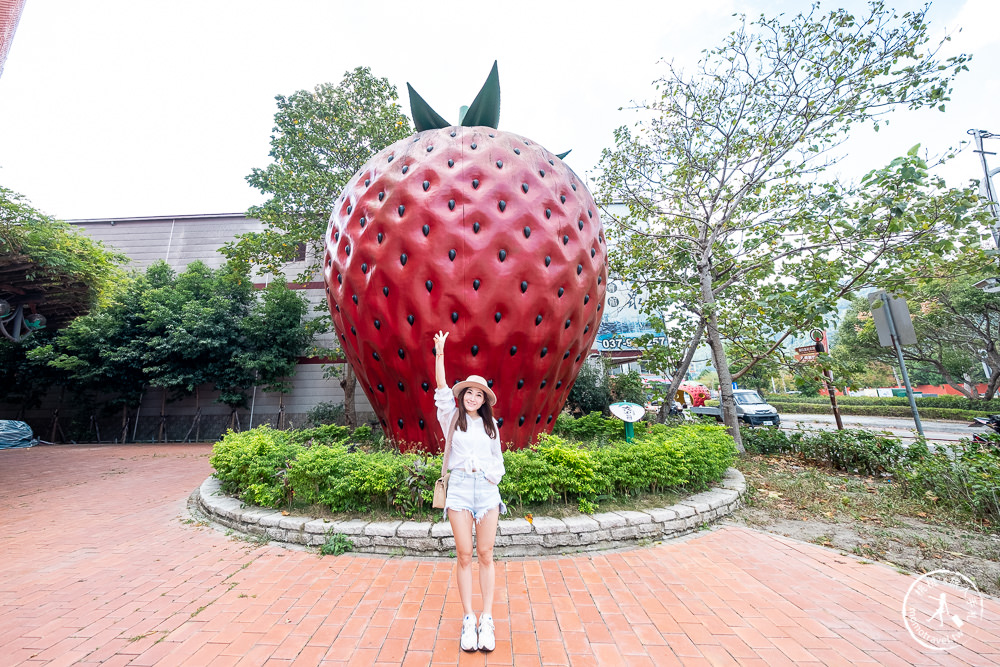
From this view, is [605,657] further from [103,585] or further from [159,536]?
[159,536]

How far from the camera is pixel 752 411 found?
14531 mm

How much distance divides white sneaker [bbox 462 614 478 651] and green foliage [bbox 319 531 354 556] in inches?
68.6

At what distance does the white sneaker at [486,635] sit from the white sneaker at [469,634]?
0.04m

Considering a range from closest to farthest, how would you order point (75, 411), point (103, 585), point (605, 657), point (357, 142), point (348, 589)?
point (605, 657) < point (348, 589) < point (103, 585) < point (357, 142) < point (75, 411)

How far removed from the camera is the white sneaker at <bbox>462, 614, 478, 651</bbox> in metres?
2.21

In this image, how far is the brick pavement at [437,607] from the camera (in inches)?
87.5

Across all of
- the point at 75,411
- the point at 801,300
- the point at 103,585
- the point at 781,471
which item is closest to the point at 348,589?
the point at 103,585

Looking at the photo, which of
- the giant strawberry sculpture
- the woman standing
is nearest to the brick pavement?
the woman standing

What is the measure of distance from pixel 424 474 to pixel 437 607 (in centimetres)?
130

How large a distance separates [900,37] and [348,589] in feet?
33.8

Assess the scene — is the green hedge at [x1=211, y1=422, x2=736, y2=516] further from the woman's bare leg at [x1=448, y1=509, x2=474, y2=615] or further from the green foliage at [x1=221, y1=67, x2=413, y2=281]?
the green foliage at [x1=221, y1=67, x2=413, y2=281]

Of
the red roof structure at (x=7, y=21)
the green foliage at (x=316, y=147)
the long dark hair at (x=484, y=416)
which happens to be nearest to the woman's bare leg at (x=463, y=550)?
the long dark hair at (x=484, y=416)

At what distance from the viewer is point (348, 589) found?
294cm

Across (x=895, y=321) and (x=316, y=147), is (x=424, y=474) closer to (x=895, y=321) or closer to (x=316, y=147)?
(x=895, y=321)
